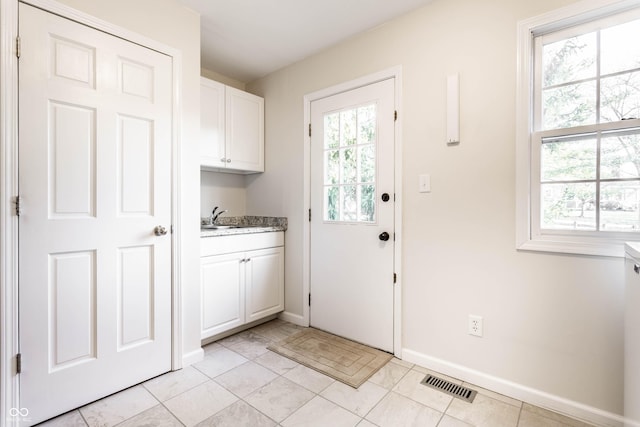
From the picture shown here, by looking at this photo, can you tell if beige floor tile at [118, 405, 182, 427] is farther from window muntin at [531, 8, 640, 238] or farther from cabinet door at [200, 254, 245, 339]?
window muntin at [531, 8, 640, 238]

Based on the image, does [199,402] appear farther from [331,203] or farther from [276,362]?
[331,203]

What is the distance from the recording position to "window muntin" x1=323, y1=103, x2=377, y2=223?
2.35 meters

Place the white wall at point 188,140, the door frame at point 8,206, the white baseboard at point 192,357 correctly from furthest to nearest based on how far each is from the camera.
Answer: the white baseboard at point 192,357
the white wall at point 188,140
the door frame at point 8,206

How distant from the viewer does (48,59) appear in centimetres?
154

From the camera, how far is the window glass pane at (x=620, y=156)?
4.91 ft

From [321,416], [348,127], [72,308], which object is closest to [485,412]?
[321,416]

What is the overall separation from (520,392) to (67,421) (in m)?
2.42

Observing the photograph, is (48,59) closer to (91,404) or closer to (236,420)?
(91,404)

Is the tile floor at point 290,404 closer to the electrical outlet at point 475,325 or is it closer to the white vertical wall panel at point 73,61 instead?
the electrical outlet at point 475,325

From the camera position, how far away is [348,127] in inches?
97.7

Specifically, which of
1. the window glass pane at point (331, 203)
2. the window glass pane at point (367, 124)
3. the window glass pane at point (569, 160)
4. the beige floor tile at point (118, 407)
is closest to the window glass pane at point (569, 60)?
the window glass pane at point (569, 160)

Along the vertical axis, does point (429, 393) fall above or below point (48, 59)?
below

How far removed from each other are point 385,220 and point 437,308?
694 mm

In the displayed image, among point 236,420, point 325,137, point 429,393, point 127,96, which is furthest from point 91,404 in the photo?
point 325,137
